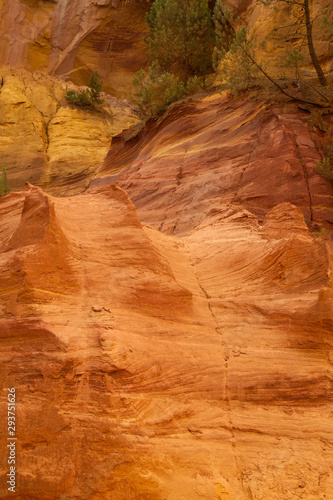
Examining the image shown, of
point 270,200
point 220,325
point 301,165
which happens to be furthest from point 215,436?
point 301,165

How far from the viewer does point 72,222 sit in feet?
19.2

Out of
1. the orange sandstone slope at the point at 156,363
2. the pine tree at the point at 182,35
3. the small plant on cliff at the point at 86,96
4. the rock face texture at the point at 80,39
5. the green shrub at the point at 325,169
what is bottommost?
the orange sandstone slope at the point at 156,363

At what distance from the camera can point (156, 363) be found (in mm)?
4277

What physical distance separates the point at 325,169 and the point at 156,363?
680 cm

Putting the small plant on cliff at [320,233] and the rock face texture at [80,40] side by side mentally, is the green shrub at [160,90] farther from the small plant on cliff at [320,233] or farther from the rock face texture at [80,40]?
the rock face texture at [80,40]

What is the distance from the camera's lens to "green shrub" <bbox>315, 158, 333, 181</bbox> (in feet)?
30.6

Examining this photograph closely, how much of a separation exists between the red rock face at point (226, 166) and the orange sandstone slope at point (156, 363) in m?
3.29

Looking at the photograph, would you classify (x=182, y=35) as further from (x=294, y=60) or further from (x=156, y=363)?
(x=156, y=363)

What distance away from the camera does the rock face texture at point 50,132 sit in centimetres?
1862

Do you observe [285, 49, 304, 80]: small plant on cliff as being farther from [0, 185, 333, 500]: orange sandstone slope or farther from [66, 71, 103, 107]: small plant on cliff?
[66, 71, 103, 107]: small plant on cliff

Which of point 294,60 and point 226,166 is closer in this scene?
point 226,166

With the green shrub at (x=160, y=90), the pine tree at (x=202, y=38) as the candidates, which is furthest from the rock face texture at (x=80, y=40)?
the green shrub at (x=160, y=90)

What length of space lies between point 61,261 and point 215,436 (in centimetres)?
238

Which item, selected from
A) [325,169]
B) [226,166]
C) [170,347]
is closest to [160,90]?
[226,166]
